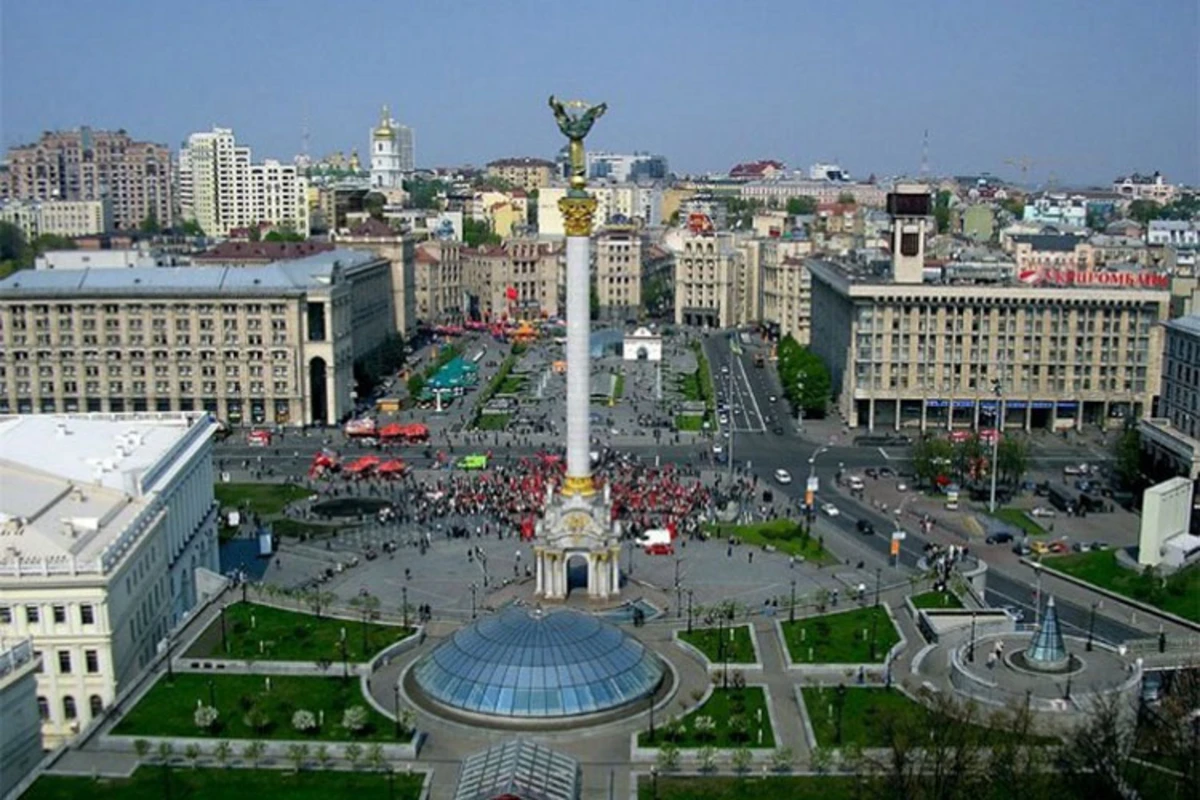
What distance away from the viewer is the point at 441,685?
4850 centimetres

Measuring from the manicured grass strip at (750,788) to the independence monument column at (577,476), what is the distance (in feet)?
73.0

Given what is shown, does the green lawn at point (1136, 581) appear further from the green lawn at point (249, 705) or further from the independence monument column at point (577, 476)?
the green lawn at point (249, 705)

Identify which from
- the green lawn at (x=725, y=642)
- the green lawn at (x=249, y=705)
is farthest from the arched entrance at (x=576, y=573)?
the green lawn at (x=249, y=705)

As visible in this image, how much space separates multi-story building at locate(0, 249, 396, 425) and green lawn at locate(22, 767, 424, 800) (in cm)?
6979

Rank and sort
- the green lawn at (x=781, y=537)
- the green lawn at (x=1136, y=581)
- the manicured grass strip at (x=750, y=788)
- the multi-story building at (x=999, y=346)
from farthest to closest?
the multi-story building at (x=999, y=346) → the green lawn at (x=781, y=537) → the green lawn at (x=1136, y=581) → the manicured grass strip at (x=750, y=788)

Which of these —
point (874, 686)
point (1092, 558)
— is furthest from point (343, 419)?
point (874, 686)

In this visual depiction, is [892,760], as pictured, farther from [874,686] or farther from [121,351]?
[121,351]

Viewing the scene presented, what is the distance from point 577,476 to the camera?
65.4 m

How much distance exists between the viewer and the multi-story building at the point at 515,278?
606 feet

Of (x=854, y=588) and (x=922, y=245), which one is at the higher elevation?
(x=922, y=245)

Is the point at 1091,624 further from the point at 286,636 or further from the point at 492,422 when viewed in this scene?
the point at 492,422

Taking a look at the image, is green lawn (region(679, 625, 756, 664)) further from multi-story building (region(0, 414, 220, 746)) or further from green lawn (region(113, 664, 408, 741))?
multi-story building (region(0, 414, 220, 746))

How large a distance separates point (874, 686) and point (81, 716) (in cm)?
2901

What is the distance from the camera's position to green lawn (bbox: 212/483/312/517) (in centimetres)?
8250
